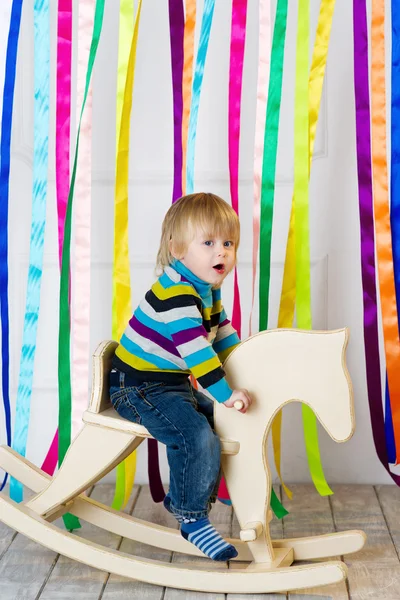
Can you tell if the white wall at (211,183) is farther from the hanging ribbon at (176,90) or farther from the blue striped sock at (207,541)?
the blue striped sock at (207,541)

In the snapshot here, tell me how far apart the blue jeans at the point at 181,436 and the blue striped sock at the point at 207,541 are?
0.02m

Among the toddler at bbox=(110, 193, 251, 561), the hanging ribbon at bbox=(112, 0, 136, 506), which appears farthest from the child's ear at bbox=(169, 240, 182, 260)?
the hanging ribbon at bbox=(112, 0, 136, 506)

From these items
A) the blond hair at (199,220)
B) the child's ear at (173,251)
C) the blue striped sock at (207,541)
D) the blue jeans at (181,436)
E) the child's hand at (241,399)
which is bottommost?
the blue striped sock at (207,541)

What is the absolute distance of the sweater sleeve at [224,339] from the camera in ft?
5.31

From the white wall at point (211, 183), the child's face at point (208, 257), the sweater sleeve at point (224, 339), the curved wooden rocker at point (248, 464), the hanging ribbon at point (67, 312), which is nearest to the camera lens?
the curved wooden rocker at point (248, 464)

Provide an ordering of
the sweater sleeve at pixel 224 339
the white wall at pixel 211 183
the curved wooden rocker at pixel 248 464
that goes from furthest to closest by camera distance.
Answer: the white wall at pixel 211 183, the sweater sleeve at pixel 224 339, the curved wooden rocker at pixel 248 464

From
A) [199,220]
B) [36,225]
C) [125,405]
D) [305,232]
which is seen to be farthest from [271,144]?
[125,405]

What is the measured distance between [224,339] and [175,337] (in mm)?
199

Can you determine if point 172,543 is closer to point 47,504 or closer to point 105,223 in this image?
point 47,504

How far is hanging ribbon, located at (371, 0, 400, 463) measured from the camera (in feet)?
5.68

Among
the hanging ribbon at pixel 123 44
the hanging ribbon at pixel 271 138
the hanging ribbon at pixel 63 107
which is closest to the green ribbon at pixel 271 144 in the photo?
the hanging ribbon at pixel 271 138

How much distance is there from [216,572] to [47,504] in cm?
37

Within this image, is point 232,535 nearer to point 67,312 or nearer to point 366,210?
point 67,312

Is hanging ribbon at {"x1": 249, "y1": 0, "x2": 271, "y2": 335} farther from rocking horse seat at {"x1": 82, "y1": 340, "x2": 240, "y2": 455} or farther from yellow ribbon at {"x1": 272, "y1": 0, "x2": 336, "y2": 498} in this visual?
rocking horse seat at {"x1": 82, "y1": 340, "x2": 240, "y2": 455}
